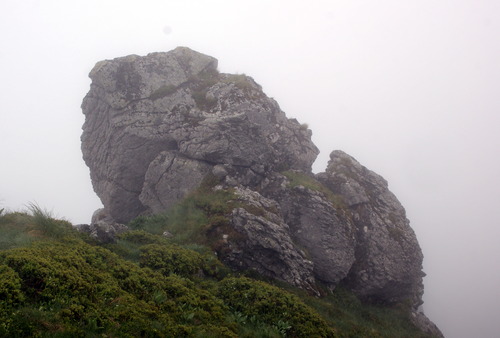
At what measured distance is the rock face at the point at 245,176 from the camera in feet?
80.3

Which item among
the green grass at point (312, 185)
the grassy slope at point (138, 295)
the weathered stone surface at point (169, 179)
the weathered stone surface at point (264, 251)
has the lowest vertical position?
the grassy slope at point (138, 295)

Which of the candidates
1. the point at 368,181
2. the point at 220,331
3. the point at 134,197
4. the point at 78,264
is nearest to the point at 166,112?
the point at 134,197

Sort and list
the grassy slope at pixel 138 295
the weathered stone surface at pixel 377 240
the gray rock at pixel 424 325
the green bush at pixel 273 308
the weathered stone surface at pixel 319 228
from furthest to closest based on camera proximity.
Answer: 1. the weathered stone surface at pixel 377 240
2. the gray rock at pixel 424 325
3. the weathered stone surface at pixel 319 228
4. the green bush at pixel 273 308
5. the grassy slope at pixel 138 295

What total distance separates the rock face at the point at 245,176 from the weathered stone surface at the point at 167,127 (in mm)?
89

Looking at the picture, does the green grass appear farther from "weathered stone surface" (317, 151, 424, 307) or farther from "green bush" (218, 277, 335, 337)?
"green bush" (218, 277, 335, 337)

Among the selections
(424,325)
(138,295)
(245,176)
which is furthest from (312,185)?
(138,295)

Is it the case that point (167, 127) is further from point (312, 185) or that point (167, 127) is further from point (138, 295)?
point (138, 295)

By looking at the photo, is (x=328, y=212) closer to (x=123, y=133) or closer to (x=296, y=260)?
(x=296, y=260)

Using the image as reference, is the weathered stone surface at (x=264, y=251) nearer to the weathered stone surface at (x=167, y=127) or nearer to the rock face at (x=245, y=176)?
the rock face at (x=245, y=176)

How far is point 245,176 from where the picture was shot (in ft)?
95.6

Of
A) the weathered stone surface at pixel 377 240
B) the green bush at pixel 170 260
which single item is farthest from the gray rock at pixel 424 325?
the green bush at pixel 170 260

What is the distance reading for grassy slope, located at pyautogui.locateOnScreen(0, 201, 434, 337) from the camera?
32.0ft

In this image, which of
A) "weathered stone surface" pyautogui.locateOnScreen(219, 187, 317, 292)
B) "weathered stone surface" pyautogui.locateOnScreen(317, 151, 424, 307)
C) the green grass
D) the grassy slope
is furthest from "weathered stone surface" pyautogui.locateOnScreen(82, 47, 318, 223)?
the grassy slope

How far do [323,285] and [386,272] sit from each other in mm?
5443
